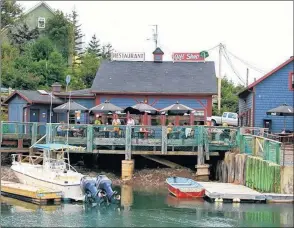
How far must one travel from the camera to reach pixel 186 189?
962 inches

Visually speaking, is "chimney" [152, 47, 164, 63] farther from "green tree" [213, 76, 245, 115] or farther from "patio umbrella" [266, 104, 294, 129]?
"green tree" [213, 76, 245, 115]

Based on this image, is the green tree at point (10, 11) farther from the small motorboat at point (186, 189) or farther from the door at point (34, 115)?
the small motorboat at point (186, 189)

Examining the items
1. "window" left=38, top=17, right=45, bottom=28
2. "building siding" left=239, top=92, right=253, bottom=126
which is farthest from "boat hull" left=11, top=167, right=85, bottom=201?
"window" left=38, top=17, right=45, bottom=28

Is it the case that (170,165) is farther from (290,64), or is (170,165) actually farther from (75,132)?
(290,64)

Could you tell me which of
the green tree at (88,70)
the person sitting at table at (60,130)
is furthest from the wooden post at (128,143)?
the green tree at (88,70)

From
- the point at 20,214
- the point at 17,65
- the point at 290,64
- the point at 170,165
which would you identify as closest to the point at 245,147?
the point at 170,165

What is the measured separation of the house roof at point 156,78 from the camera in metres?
34.6

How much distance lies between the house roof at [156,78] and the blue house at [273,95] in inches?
104

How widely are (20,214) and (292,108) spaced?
1630 centimetres

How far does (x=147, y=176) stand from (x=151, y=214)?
806 cm

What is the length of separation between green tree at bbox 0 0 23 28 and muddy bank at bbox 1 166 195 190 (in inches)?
1095

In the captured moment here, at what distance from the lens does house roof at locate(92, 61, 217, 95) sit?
34562mm

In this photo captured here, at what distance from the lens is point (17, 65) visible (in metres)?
51.3

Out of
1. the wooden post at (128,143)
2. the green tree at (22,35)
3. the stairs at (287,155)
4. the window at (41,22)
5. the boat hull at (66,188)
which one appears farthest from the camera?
the window at (41,22)
